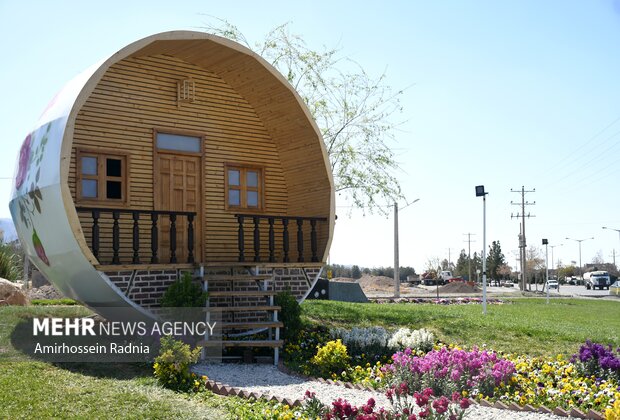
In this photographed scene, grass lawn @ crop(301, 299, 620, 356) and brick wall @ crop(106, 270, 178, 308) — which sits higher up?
brick wall @ crop(106, 270, 178, 308)

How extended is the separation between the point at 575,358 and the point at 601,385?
3.44 feet

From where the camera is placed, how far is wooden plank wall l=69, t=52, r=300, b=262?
39.8 ft

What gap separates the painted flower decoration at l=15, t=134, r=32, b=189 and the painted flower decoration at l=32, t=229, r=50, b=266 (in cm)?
84

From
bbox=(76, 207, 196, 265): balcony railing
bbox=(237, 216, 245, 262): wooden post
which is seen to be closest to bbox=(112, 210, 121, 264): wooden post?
bbox=(76, 207, 196, 265): balcony railing

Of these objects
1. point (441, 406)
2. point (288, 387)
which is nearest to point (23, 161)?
point (288, 387)

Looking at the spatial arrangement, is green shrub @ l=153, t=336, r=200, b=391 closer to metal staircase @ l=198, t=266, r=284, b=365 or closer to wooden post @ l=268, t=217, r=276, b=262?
metal staircase @ l=198, t=266, r=284, b=365

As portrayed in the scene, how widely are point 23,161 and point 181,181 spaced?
8.45 ft

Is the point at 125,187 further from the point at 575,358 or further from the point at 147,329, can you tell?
the point at 575,358

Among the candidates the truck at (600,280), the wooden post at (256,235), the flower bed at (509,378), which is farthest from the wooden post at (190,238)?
the truck at (600,280)

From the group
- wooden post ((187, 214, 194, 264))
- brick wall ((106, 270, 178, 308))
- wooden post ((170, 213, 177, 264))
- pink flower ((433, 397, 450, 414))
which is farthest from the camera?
wooden post ((187, 214, 194, 264))

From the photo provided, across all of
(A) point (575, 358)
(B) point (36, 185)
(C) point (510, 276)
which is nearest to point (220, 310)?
(B) point (36, 185)

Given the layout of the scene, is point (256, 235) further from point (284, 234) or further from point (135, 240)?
point (135, 240)

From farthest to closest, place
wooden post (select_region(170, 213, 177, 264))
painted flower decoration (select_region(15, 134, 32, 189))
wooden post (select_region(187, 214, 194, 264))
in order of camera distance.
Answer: wooden post (select_region(187, 214, 194, 264)), wooden post (select_region(170, 213, 177, 264)), painted flower decoration (select_region(15, 134, 32, 189))

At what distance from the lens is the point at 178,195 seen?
42.5ft
